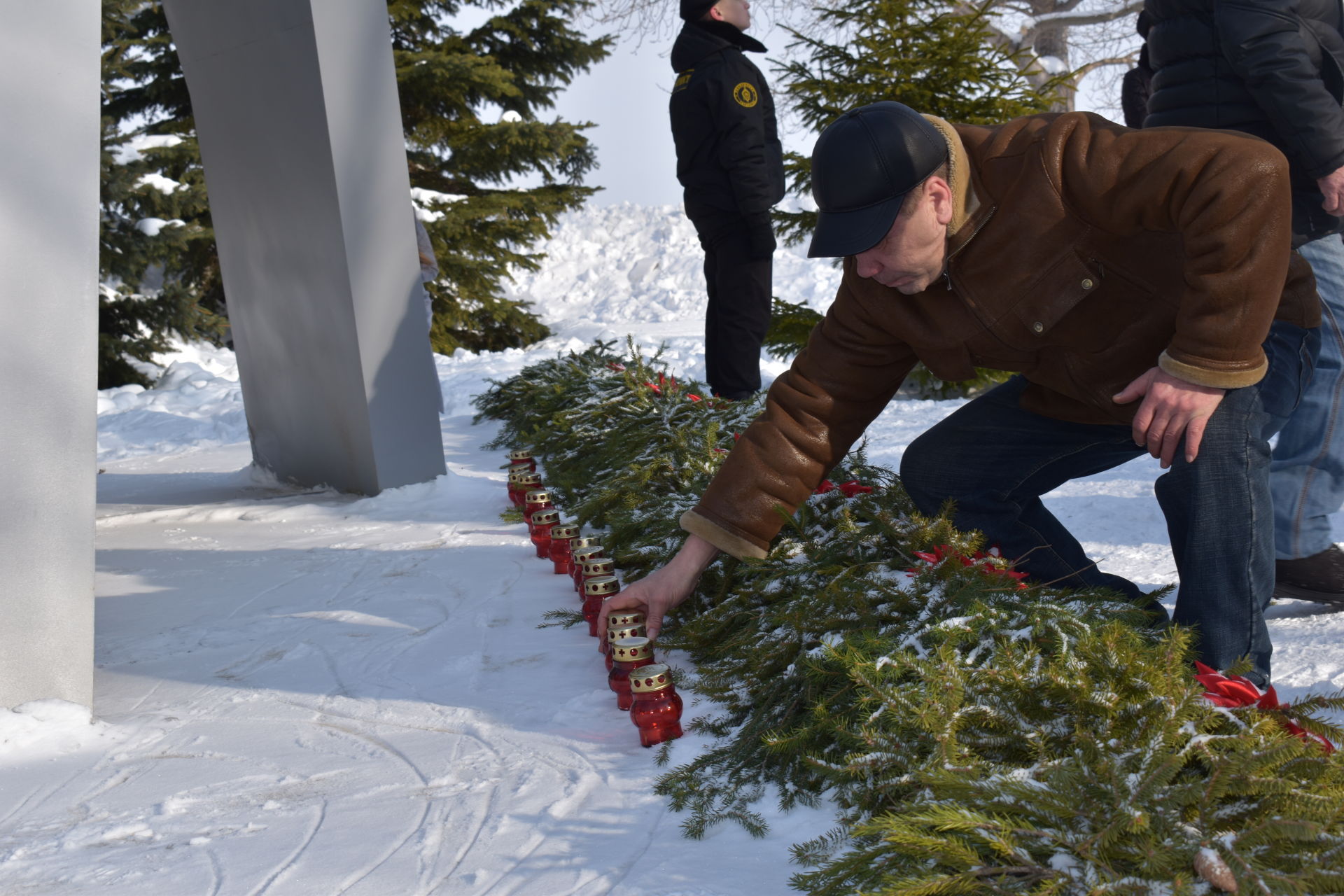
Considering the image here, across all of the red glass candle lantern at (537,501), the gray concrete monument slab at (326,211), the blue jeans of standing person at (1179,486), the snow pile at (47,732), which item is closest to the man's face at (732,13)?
the gray concrete monument slab at (326,211)

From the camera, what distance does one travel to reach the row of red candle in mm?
2295

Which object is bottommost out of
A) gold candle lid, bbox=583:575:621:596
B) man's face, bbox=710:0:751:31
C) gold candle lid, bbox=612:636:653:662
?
gold candle lid, bbox=583:575:621:596

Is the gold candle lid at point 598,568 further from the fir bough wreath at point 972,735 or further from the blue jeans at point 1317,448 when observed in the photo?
the blue jeans at point 1317,448

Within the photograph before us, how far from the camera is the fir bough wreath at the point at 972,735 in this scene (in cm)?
147

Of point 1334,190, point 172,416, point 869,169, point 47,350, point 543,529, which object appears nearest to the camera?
point 869,169

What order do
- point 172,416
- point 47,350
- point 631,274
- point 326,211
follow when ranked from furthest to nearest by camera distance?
point 631,274
point 172,416
point 326,211
point 47,350

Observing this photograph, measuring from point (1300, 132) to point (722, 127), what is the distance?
2971mm

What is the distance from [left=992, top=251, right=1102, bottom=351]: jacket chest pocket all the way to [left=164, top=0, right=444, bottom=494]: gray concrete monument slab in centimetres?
364

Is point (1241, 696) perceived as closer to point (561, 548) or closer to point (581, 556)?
point (581, 556)

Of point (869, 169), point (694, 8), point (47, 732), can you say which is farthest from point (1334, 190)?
point (47, 732)

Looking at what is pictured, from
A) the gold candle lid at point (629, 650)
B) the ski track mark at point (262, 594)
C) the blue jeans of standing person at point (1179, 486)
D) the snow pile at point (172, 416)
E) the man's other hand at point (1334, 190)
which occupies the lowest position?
the snow pile at point (172, 416)

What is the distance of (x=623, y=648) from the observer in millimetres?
2412

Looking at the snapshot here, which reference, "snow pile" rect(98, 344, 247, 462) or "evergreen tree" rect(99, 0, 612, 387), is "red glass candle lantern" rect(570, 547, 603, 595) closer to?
"snow pile" rect(98, 344, 247, 462)

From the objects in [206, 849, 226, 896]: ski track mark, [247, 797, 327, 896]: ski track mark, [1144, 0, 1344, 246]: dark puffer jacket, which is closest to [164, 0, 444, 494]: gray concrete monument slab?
[247, 797, 327, 896]: ski track mark
